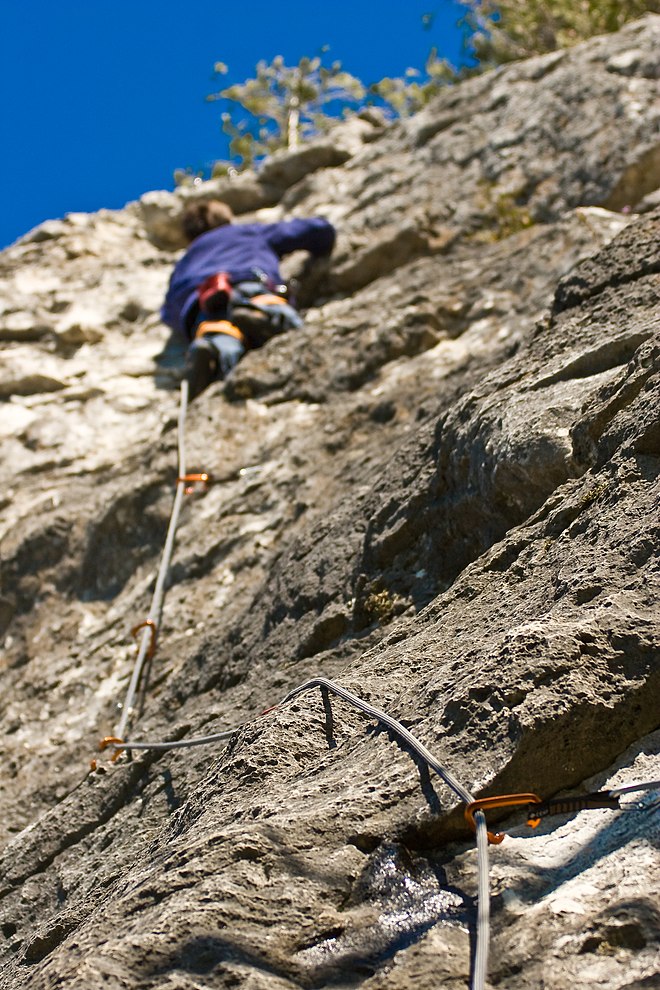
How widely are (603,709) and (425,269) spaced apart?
4.62 meters

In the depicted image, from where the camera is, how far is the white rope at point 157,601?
4680 millimetres

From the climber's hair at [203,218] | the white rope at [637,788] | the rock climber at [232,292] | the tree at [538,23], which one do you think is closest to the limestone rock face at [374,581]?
the white rope at [637,788]

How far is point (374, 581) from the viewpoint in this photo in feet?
12.9

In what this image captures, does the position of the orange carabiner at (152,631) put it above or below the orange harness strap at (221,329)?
below

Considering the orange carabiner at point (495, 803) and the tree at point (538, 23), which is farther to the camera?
the tree at point (538, 23)

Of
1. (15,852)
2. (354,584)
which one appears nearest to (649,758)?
(354,584)

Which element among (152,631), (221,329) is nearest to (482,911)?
(152,631)

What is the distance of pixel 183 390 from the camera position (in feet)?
21.2

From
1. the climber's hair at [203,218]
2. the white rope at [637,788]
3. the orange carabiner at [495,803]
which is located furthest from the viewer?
the climber's hair at [203,218]

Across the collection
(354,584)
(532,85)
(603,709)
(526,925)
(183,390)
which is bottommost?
(526,925)

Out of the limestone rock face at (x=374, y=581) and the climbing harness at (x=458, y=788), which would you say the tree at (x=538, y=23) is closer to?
the limestone rock face at (x=374, y=581)

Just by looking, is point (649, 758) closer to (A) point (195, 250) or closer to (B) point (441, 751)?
(B) point (441, 751)

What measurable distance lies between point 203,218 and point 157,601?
13.9 feet

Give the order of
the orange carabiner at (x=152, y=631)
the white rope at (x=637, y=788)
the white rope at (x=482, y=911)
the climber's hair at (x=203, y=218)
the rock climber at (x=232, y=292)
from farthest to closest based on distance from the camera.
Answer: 1. the climber's hair at (x=203, y=218)
2. the rock climber at (x=232, y=292)
3. the orange carabiner at (x=152, y=631)
4. the white rope at (x=637, y=788)
5. the white rope at (x=482, y=911)
